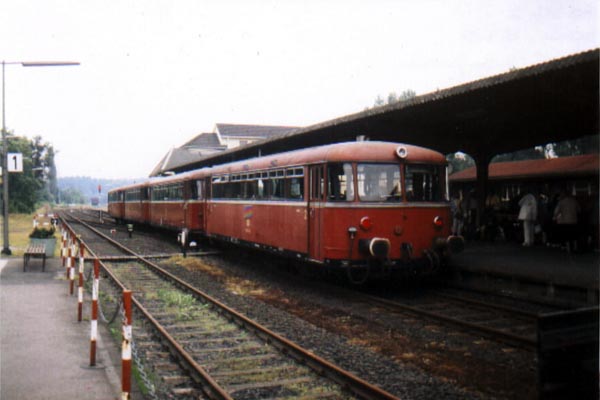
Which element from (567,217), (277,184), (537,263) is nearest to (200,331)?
(277,184)

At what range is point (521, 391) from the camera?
20.3ft

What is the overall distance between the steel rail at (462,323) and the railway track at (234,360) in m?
2.71

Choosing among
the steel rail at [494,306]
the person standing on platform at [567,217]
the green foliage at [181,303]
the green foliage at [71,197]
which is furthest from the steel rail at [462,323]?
the green foliage at [71,197]

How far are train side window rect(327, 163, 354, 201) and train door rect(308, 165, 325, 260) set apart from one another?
0.60ft

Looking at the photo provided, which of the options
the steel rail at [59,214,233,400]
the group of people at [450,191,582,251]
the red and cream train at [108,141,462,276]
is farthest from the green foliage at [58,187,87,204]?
the steel rail at [59,214,233,400]

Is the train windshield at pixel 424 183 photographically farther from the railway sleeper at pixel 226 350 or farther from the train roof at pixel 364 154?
the railway sleeper at pixel 226 350

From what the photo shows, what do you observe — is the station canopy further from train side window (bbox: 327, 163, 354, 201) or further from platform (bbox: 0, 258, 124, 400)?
platform (bbox: 0, 258, 124, 400)

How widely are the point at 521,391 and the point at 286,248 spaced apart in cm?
742

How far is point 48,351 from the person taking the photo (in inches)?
285

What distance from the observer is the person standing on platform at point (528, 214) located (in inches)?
664

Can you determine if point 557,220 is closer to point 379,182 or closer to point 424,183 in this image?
point 424,183

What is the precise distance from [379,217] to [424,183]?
4.10 ft

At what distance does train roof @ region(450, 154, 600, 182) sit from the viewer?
2327 centimetres

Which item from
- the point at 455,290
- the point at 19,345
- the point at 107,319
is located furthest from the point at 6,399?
the point at 455,290
